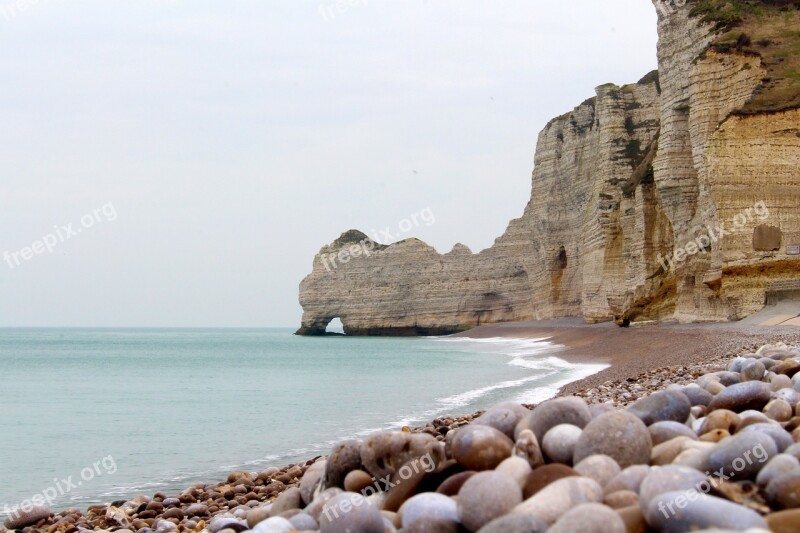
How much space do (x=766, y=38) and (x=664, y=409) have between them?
1113 inches

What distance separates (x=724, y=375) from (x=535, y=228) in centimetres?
6250

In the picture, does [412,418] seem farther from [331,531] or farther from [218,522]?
[331,531]

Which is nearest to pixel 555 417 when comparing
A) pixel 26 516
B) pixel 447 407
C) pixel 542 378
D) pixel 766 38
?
pixel 26 516

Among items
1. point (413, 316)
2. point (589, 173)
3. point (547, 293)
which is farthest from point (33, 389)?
point (413, 316)

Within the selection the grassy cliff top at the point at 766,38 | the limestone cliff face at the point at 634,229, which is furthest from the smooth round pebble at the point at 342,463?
the grassy cliff top at the point at 766,38

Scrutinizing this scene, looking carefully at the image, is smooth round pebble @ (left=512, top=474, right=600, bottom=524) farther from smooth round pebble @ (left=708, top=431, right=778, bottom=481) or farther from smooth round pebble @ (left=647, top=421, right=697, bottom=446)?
smooth round pebble @ (left=647, top=421, right=697, bottom=446)

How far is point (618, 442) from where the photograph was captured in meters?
3.82

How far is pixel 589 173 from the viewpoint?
5812cm

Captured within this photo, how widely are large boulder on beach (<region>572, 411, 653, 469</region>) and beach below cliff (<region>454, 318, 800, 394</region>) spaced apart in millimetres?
10952

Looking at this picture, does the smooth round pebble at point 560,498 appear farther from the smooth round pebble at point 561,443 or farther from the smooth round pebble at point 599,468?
the smooth round pebble at point 561,443

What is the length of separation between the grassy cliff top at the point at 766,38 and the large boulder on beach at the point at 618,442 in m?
25.7

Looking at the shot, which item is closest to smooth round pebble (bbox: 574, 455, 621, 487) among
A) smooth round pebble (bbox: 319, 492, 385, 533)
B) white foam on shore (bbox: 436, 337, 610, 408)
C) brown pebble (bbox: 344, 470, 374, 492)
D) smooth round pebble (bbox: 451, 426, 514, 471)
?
smooth round pebble (bbox: 451, 426, 514, 471)

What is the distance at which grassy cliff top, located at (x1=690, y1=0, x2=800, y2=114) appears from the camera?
26562 millimetres

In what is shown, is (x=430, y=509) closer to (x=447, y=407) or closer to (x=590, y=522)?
(x=590, y=522)
